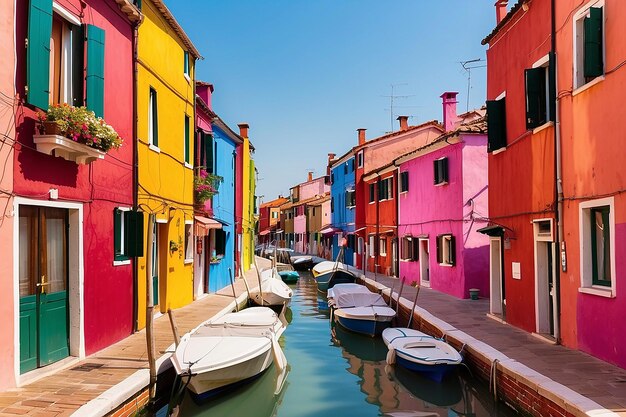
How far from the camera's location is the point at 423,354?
973cm

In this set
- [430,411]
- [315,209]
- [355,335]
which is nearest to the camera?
→ [430,411]

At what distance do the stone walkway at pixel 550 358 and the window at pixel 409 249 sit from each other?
721 centimetres

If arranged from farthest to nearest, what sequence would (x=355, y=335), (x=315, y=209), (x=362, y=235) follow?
(x=315, y=209) → (x=362, y=235) → (x=355, y=335)

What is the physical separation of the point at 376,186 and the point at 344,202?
7.11 metres

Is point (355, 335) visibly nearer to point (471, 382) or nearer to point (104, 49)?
point (471, 382)

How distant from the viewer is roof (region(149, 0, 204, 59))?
1188 centimetres

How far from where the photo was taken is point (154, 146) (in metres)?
11.9

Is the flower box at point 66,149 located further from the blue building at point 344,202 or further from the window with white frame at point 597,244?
the blue building at point 344,202

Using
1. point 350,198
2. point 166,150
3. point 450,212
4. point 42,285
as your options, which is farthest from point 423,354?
point 350,198

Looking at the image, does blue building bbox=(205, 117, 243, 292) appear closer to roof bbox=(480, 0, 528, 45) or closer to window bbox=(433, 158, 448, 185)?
window bbox=(433, 158, 448, 185)

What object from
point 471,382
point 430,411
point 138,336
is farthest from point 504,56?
point 138,336

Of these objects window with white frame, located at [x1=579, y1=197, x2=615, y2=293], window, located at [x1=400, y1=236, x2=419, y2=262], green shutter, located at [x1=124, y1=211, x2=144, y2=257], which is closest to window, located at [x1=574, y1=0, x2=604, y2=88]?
window with white frame, located at [x1=579, y1=197, x2=615, y2=293]

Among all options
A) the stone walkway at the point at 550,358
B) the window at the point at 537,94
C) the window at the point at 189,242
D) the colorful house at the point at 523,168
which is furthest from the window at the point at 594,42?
the window at the point at 189,242

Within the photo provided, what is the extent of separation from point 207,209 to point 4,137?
11149 mm
